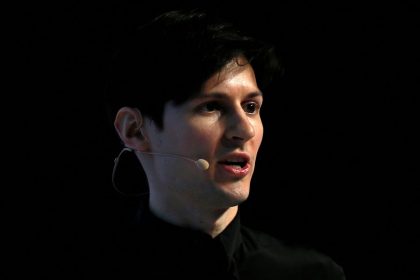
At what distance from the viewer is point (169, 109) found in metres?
2.00

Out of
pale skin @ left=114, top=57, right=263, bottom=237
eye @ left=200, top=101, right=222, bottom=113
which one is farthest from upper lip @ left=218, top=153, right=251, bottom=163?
eye @ left=200, top=101, right=222, bottom=113

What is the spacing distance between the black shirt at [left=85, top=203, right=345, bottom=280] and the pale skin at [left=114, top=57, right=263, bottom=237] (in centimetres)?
6

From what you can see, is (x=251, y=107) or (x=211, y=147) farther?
(x=251, y=107)

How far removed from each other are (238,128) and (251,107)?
0.17m

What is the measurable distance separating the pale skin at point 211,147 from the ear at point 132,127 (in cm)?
4

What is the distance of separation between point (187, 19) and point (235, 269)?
35.1 inches

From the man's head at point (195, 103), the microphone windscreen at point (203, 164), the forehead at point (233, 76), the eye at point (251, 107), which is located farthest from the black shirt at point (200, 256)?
the forehead at point (233, 76)

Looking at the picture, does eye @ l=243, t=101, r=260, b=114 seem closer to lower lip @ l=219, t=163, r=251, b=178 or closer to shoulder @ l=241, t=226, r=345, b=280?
lower lip @ l=219, t=163, r=251, b=178

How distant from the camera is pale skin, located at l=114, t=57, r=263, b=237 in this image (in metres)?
1.96

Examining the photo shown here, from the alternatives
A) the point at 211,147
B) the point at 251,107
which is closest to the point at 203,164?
the point at 211,147

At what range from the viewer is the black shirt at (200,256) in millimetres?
1999

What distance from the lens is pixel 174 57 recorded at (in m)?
1.97

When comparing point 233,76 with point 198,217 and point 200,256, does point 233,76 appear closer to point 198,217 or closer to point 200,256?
point 198,217

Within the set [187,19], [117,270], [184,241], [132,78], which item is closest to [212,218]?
[184,241]
